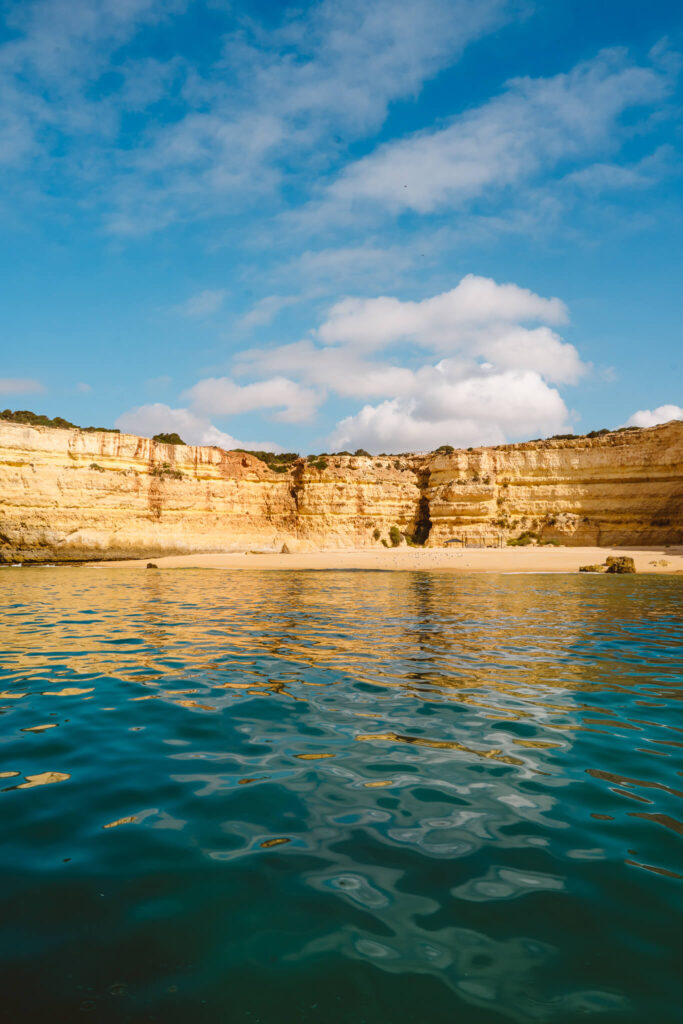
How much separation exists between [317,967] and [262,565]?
34.6 metres

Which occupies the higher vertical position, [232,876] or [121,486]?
[121,486]

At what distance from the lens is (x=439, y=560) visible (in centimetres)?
3772

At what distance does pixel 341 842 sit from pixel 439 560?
35083 mm

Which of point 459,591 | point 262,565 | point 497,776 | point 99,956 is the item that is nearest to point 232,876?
point 99,956

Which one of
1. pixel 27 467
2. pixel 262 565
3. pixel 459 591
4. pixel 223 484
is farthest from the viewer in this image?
pixel 223 484

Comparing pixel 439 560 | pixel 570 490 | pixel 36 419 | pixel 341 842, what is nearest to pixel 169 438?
pixel 36 419

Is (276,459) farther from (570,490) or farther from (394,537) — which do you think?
(570,490)

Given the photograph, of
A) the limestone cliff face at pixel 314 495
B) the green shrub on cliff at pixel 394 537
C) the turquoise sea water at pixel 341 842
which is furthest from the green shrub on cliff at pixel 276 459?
the turquoise sea water at pixel 341 842

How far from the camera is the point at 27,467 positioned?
4000 cm

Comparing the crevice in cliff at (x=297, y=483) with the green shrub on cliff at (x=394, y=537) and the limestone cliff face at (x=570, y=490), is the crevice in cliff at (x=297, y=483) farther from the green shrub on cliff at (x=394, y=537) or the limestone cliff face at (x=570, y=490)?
the limestone cliff face at (x=570, y=490)

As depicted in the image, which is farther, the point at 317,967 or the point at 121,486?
the point at 121,486

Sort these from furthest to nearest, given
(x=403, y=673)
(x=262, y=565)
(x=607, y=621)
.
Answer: (x=262, y=565) → (x=607, y=621) → (x=403, y=673)

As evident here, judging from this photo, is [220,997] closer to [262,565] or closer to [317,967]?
[317,967]

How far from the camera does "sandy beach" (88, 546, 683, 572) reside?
32.5 meters
